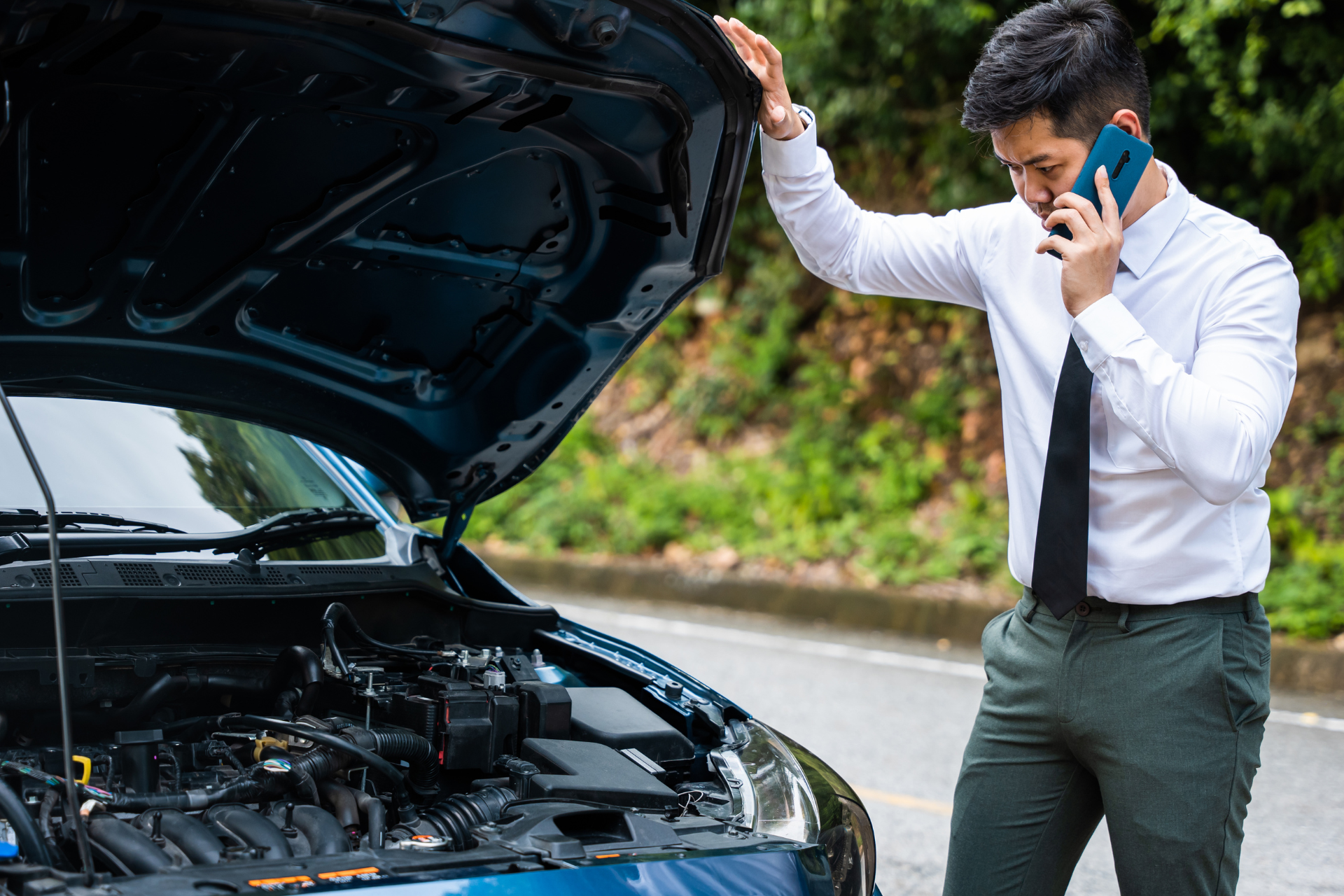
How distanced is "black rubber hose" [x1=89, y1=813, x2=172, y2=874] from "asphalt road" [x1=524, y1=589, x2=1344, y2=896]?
251 cm

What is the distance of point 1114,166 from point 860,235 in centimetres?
63

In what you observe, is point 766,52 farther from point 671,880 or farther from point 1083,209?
point 671,880

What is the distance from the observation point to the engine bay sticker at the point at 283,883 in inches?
62.6

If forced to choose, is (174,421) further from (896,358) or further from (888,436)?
(896,358)

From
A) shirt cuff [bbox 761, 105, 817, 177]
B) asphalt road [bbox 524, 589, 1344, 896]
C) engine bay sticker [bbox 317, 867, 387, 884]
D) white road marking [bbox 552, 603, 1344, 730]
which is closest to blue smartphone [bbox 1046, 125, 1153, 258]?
shirt cuff [bbox 761, 105, 817, 177]

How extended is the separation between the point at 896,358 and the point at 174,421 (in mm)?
8625

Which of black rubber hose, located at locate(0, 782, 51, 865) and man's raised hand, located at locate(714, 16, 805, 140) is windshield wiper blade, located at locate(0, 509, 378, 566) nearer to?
black rubber hose, located at locate(0, 782, 51, 865)

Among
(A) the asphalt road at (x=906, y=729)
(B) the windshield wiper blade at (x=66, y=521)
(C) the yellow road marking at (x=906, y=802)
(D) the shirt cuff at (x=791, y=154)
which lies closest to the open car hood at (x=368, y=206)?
(D) the shirt cuff at (x=791, y=154)

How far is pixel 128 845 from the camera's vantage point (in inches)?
68.0

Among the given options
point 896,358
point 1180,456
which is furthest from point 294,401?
point 896,358

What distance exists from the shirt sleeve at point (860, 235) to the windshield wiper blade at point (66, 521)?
1489 mm

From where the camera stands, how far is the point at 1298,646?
688 centimetres

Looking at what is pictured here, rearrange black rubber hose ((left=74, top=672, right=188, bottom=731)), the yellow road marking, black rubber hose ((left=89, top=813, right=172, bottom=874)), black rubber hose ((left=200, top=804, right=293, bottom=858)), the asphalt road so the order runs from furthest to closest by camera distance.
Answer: the yellow road marking
the asphalt road
black rubber hose ((left=74, top=672, right=188, bottom=731))
black rubber hose ((left=200, top=804, right=293, bottom=858))
black rubber hose ((left=89, top=813, right=172, bottom=874))

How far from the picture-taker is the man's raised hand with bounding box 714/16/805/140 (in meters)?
2.36
